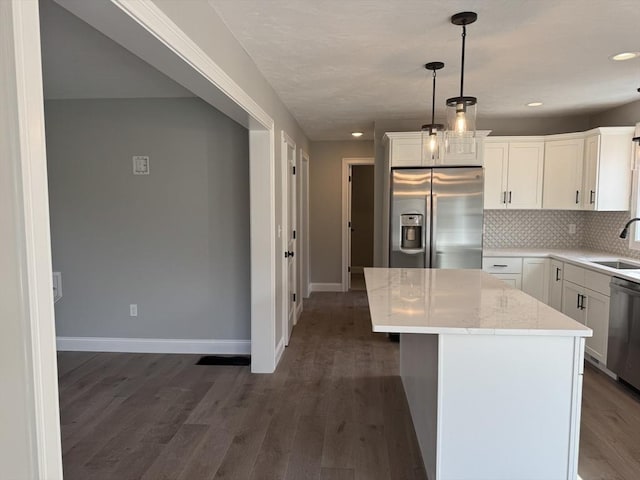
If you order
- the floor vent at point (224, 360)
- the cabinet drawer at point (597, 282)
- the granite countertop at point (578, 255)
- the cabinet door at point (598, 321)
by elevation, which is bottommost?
the floor vent at point (224, 360)

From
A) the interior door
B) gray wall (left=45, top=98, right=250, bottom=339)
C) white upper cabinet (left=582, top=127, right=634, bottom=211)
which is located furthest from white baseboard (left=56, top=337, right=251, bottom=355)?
white upper cabinet (left=582, top=127, right=634, bottom=211)

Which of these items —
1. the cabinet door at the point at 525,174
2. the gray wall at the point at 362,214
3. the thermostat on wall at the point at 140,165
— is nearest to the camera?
the thermostat on wall at the point at 140,165

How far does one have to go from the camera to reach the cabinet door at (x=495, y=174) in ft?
14.9

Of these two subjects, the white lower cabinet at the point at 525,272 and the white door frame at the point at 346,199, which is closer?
the white lower cabinet at the point at 525,272

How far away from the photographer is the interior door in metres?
4.34

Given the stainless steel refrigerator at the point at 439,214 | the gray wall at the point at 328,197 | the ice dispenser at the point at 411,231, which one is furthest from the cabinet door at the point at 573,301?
the gray wall at the point at 328,197

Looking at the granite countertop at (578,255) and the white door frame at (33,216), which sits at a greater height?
the white door frame at (33,216)

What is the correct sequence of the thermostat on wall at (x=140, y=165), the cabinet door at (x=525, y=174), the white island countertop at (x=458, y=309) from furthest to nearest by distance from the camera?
the cabinet door at (x=525, y=174) → the thermostat on wall at (x=140, y=165) → the white island countertop at (x=458, y=309)

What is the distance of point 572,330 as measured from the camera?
1.67 metres

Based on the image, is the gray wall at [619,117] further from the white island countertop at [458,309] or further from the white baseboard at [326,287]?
the white baseboard at [326,287]

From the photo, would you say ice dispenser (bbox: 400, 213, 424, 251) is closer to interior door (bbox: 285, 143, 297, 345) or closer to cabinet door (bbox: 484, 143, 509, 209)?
cabinet door (bbox: 484, 143, 509, 209)

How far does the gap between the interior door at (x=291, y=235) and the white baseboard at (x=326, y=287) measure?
1.69m

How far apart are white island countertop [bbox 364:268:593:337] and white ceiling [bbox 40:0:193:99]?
2.15m

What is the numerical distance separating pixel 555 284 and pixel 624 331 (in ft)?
3.43
